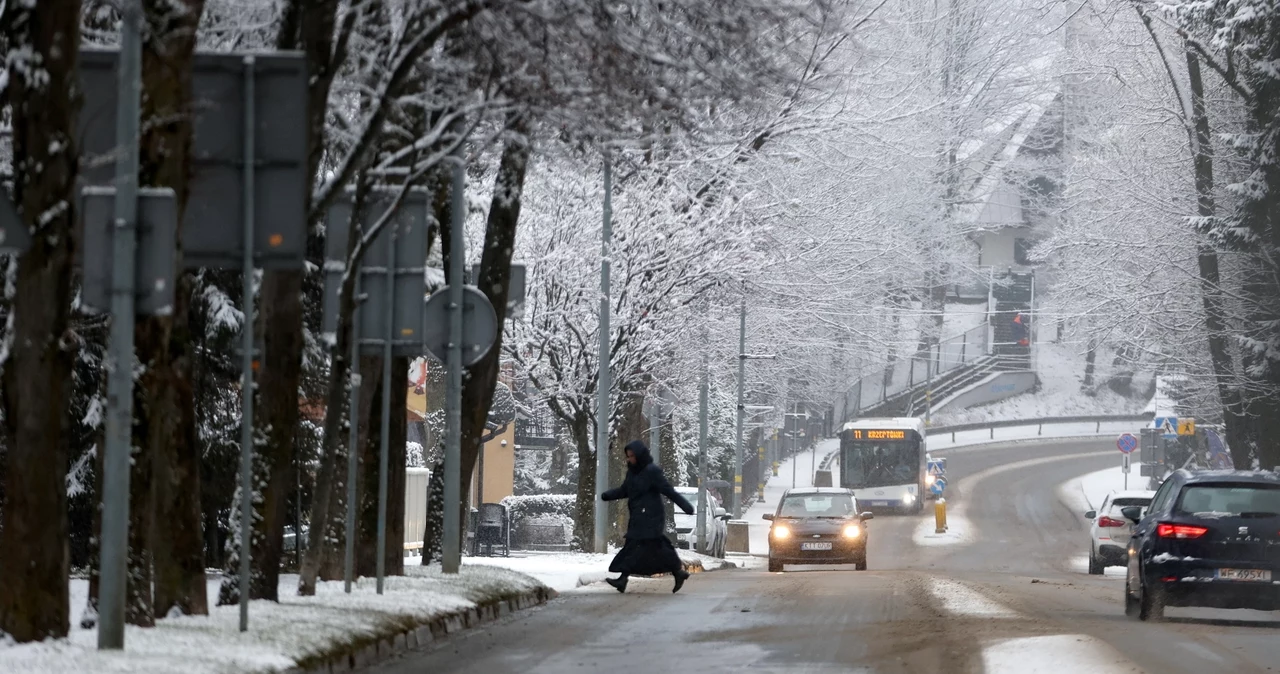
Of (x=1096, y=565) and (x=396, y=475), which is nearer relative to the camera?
(x=396, y=475)

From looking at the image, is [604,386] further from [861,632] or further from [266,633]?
[266,633]

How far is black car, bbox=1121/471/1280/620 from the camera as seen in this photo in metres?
17.3

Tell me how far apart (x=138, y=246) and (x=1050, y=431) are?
81525 mm

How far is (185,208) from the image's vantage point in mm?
11531

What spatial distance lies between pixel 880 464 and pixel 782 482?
55.1ft

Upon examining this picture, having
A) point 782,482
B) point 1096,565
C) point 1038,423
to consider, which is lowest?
→ point 1096,565

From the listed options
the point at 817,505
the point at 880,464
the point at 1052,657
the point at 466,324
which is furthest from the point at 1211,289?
the point at 880,464

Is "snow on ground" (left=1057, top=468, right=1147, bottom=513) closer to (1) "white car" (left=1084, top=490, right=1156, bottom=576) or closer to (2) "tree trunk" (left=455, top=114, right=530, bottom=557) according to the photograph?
(1) "white car" (left=1084, top=490, right=1156, bottom=576)

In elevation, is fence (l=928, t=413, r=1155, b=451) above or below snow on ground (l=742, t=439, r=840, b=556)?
above

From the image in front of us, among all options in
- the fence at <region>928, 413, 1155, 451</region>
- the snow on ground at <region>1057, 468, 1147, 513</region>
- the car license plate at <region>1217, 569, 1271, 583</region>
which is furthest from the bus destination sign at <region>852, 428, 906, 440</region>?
the car license plate at <region>1217, 569, 1271, 583</region>

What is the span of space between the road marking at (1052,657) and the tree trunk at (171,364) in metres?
4.97

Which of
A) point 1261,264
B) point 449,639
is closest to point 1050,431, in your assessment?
point 1261,264

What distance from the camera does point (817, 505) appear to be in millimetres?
35906

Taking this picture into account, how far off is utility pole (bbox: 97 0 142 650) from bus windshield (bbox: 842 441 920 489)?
52.4m
